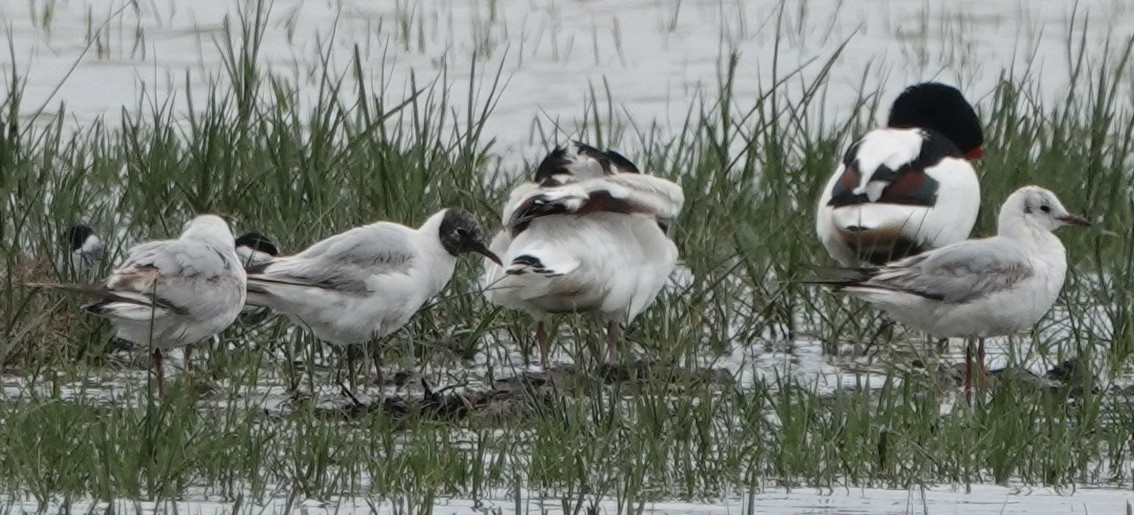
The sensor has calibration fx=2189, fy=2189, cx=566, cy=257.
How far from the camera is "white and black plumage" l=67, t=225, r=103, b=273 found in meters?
8.20

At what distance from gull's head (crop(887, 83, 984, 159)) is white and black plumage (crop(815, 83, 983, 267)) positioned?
610 millimetres

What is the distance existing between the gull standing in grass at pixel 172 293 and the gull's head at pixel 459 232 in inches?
37.0

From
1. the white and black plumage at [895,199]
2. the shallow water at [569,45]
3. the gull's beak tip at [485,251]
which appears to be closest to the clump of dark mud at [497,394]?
the gull's beak tip at [485,251]

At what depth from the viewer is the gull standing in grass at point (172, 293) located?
23.0 feet

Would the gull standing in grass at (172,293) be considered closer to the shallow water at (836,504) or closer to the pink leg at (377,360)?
the pink leg at (377,360)

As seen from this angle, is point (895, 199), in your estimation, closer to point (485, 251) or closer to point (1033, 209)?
point (1033, 209)

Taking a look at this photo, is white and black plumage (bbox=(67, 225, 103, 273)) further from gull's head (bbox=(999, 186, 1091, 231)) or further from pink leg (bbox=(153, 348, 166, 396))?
gull's head (bbox=(999, 186, 1091, 231))

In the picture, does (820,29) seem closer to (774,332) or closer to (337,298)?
(774,332)

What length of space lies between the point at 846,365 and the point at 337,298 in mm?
1922

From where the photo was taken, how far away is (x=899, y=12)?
1620 cm

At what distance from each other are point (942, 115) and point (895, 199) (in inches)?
61.4

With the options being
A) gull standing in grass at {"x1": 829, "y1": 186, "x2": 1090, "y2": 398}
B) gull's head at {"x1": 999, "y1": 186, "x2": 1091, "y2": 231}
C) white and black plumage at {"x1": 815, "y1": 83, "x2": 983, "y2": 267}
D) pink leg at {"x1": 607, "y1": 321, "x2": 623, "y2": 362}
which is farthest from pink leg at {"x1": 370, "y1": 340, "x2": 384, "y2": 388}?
gull's head at {"x1": 999, "y1": 186, "x2": 1091, "y2": 231}

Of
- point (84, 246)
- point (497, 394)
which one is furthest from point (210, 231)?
point (497, 394)

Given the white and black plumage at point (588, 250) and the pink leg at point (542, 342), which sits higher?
the white and black plumage at point (588, 250)
